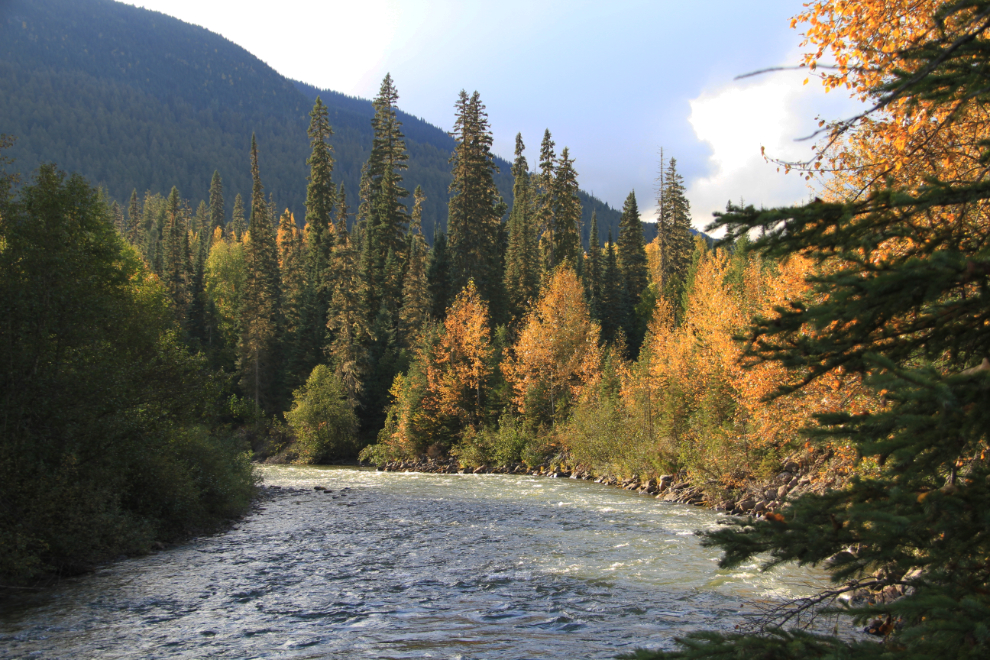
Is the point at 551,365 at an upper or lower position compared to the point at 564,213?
lower

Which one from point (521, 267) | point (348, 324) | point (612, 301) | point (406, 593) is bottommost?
point (406, 593)

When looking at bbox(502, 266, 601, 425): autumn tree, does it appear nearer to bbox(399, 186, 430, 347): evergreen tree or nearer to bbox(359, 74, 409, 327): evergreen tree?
bbox(399, 186, 430, 347): evergreen tree

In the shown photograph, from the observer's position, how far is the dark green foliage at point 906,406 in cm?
301

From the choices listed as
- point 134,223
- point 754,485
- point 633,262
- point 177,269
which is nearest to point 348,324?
point 177,269

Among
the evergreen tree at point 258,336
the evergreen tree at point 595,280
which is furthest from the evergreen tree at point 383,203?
the evergreen tree at point 595,280

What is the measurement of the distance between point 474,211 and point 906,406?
53974 mm

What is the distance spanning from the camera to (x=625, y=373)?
104 feet

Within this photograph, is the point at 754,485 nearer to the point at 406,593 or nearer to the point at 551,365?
the point at 406,593

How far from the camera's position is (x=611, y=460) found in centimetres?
2962

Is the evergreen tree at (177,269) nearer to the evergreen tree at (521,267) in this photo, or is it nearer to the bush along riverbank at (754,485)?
the evergreen tree at (521,267)

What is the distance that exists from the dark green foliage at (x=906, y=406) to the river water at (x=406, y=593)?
17.5 ft

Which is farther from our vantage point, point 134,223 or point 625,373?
point 134,223

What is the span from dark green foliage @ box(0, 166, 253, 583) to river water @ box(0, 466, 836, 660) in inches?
38.4

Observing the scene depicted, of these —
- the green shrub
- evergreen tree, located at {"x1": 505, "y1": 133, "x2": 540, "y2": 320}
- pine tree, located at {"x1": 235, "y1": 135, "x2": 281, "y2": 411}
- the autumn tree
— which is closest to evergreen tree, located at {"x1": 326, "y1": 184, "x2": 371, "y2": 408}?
the green shrub
